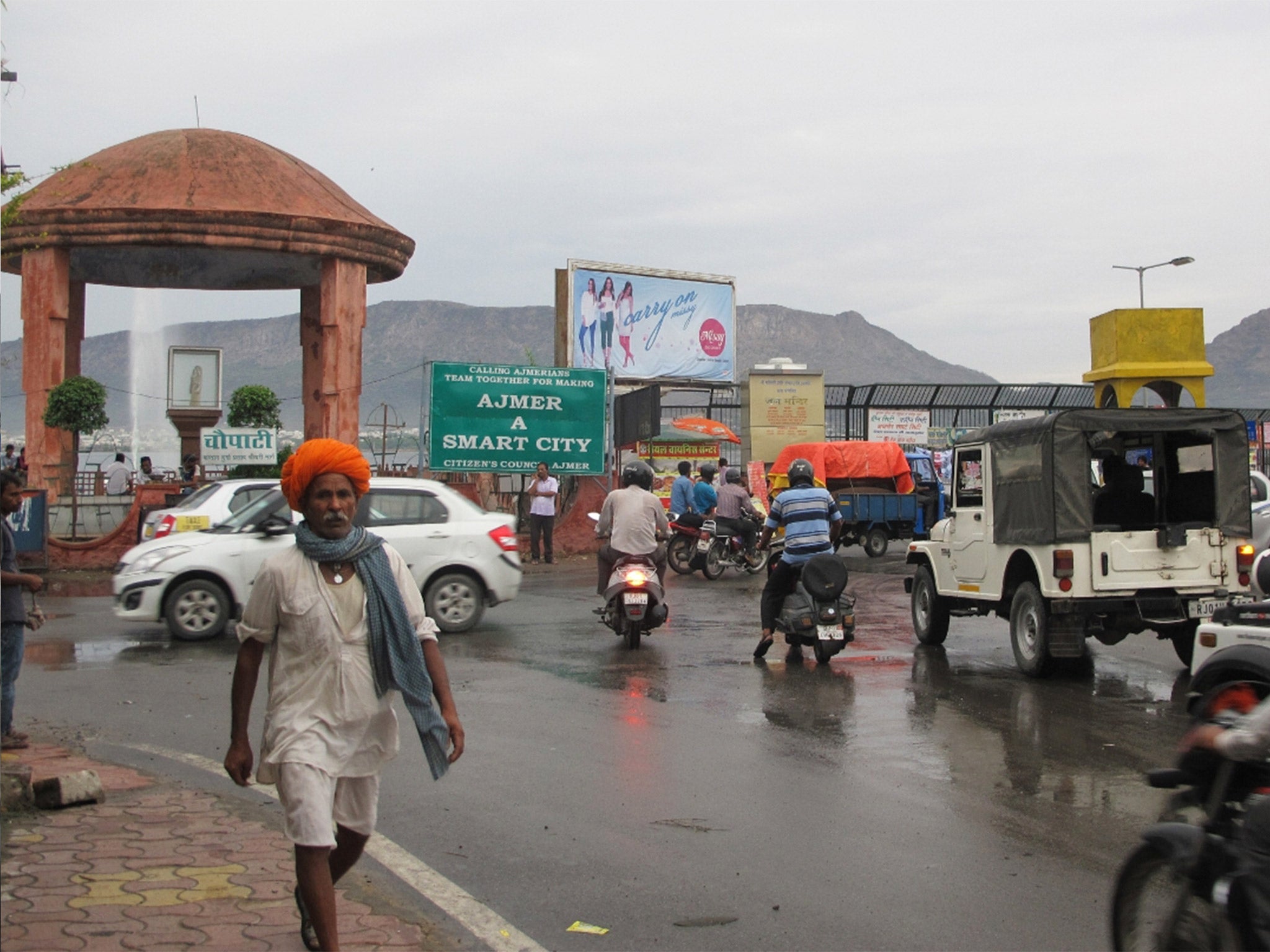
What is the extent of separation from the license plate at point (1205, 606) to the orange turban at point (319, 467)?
25.8 feet

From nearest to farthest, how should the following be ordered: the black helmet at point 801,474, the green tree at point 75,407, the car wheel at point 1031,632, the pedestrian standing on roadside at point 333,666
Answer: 1. the pedestrian standing on roadside at point 333,666
2. the car wheel at point 1031,632
3. the black helmet at point 801,474
4. the green tree at point 75,407

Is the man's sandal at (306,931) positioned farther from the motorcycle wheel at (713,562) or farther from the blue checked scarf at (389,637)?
the motorcycle wheel at (713,562)

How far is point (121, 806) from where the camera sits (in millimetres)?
6266

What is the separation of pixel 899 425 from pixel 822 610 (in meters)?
27.9

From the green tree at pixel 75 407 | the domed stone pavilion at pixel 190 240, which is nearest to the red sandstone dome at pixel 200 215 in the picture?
the domed stone pavilion at pixel 190 240

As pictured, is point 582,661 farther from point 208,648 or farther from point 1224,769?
point 1224,769

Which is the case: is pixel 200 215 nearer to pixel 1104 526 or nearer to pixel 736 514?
pixel 736 514

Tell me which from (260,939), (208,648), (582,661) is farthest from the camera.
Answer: (208,648)

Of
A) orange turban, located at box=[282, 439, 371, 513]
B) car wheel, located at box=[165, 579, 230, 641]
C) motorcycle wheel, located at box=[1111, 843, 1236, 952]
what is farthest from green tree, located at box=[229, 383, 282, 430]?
motorcycle wheel, located at box=[1111, 843, 1236, 952]

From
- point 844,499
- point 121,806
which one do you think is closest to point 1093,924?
point 121,806

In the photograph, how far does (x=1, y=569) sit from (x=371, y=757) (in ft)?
13.0

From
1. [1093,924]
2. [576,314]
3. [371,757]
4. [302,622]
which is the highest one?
[576,314]

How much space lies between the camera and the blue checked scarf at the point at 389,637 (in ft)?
13.7

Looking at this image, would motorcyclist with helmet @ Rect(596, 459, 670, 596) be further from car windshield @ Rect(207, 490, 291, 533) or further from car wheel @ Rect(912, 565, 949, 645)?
car windshield @ Rect(207, 490, 291, 533)
